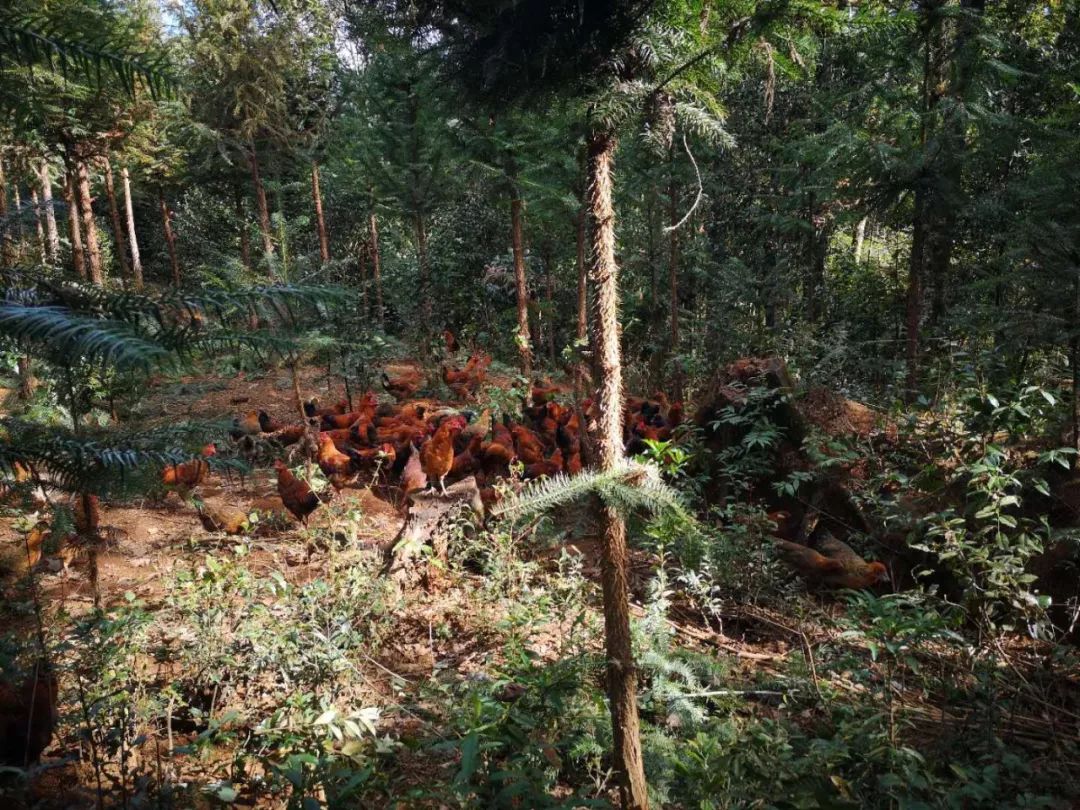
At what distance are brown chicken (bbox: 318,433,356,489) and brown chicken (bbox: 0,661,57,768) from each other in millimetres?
3564

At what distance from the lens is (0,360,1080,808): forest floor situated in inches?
113

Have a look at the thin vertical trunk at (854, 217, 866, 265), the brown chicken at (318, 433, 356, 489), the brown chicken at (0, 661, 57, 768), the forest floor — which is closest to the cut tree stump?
the forest floor

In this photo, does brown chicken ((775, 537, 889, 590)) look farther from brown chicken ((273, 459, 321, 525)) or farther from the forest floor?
brown chicken ((273, 459, 321, 525))

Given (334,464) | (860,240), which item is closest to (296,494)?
(334,464)

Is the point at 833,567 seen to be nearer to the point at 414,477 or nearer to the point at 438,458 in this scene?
the point at 438,458

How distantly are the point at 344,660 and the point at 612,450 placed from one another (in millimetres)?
2199

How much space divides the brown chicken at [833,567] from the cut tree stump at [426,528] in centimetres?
262

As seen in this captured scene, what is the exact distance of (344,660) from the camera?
3.38 meters

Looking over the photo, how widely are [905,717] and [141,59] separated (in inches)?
178

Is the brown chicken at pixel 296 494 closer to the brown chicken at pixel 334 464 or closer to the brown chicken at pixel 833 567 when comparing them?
the brown chicken at pixel 334 464

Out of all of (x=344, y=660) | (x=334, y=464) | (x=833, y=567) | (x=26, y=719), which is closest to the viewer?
(x=26, y=719)

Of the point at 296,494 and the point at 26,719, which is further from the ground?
the point at 296,494

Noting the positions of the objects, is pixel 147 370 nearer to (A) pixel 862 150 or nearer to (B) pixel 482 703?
(B) pixel 482 703

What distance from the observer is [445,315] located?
18047 millimetres
